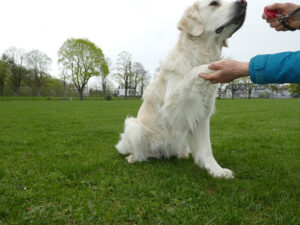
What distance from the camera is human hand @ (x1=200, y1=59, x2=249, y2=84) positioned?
6.19 feet

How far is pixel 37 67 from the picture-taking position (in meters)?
46.0

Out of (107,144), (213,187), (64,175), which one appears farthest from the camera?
(107,144)

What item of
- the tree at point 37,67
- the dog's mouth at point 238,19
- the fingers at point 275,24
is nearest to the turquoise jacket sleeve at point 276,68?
the dog's mouth at point 238,19

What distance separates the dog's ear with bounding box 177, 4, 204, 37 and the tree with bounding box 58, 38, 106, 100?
42.9 m

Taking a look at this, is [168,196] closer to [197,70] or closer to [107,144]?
[197,70]

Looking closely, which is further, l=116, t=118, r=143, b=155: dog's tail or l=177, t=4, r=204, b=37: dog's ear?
l=116, t=118, r=143, b=155: dog's tail

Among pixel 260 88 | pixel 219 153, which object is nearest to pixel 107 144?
pixel 219 153

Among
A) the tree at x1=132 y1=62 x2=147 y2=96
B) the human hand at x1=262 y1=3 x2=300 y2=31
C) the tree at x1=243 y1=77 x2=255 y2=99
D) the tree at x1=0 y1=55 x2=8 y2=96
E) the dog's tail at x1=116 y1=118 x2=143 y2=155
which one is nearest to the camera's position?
the human hand at x1=262 y1=3 x2=300 y2=31

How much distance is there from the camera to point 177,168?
281 centimetres

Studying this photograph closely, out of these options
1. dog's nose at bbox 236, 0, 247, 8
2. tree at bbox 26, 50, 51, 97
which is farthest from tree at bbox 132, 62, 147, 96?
dog's nose at bbox 236, 0, 247, 8

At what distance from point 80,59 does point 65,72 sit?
4355 mm

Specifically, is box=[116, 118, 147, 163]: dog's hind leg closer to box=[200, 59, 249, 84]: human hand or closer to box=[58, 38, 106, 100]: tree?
box=[200, 59, 249, 84]: human hand

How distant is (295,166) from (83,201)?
2.93 meters

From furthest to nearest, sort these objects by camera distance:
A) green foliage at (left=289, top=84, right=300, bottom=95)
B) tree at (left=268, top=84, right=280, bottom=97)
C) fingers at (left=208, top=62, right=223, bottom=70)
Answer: tree at (left=268, top=84, right=280, bottom=97) → green foliage at (left=289, top=84, right=300, bottom=95) → fingers at (left=208, top=62, right=223, bottom=70)
